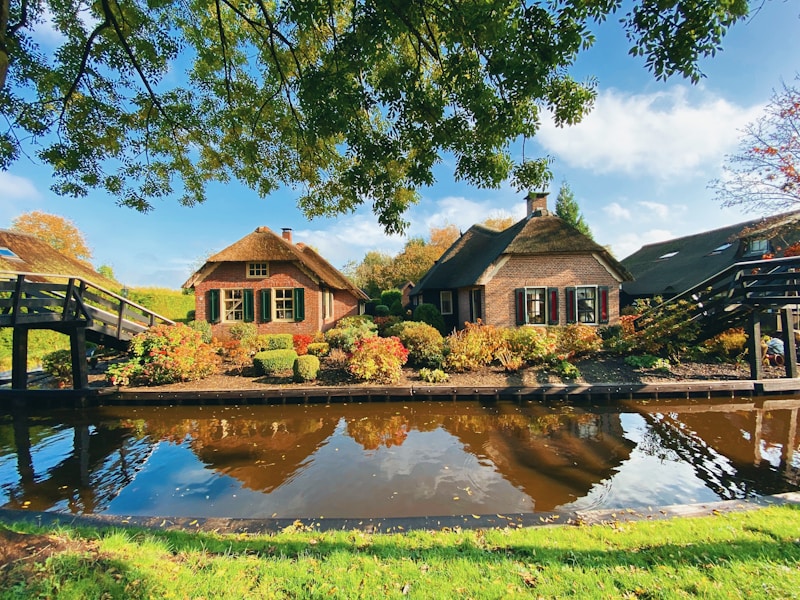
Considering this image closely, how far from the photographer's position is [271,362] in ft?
38.0

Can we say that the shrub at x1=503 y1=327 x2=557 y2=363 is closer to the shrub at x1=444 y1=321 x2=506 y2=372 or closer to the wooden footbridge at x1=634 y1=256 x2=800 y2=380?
the shrub at x1=444 y1=321 x2=506 y2=372

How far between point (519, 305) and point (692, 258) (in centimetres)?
1474

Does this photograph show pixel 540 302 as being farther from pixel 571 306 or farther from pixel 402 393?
pixel 402 393

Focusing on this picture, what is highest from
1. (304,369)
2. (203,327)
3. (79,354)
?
(203,327)

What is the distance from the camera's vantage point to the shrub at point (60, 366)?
38.1 feet

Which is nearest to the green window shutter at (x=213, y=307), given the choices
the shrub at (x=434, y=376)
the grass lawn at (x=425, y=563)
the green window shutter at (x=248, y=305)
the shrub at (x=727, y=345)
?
the green window shutter at (x=248, y=305)

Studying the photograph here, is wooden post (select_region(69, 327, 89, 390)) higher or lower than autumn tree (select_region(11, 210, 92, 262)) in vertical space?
lower

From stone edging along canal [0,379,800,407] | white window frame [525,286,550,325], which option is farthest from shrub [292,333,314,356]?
white window frame [525,286,550,325]

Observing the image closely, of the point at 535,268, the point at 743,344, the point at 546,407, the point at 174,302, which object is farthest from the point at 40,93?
the point at 174,302

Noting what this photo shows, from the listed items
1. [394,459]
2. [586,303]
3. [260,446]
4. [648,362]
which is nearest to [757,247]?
[586,303]

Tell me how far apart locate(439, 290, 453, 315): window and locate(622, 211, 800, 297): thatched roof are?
1071cm

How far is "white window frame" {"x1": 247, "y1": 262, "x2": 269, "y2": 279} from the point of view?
17.6 meters

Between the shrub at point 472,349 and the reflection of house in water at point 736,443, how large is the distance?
14.7ft

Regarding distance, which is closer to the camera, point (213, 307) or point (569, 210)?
point (213, 307)
